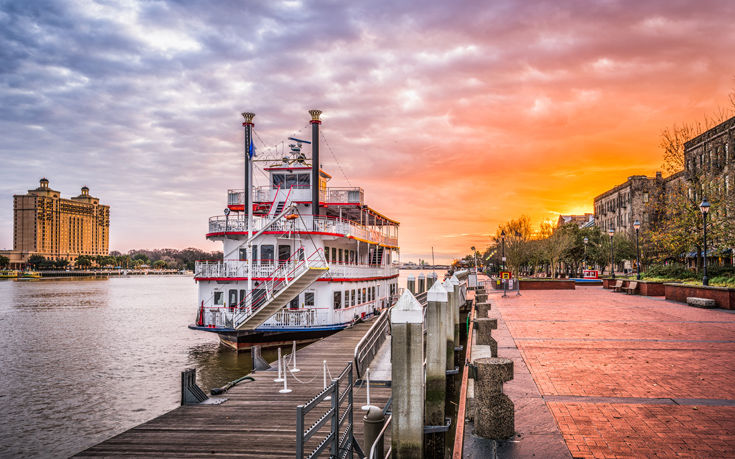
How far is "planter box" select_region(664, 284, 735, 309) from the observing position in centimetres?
1995

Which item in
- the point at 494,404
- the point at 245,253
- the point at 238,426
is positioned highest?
the point at 245,253

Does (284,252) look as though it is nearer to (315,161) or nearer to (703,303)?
(315,161)

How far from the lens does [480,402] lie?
603 centimetres

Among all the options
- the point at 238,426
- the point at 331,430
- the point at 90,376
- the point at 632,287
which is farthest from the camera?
the point at 632,287

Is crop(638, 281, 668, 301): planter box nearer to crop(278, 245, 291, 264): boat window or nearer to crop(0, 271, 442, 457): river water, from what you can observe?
crop(278, 245, 291, 264): boat window

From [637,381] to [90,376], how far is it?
22.6 m

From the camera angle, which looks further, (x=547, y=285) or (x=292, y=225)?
(x=547, y=285)

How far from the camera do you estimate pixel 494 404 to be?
595cm

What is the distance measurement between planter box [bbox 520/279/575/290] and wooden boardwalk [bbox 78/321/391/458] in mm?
28495

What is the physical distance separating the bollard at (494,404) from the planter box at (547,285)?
33162 mm

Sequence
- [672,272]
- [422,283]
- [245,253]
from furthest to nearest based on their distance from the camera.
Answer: [672,272]
[422,283]
[245,253]

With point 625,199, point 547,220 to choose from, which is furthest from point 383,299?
point 625,199

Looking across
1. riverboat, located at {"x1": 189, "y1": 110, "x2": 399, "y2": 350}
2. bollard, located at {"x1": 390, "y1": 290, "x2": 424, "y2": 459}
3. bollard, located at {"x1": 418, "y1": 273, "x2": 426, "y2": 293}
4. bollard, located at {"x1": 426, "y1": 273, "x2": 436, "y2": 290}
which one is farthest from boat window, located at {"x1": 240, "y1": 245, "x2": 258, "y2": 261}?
bollard, located at {"x1": 390, "y1": 290, "x2": 424, "y2": 459}

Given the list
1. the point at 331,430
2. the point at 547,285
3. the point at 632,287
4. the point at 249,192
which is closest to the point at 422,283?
the point at 547,285
